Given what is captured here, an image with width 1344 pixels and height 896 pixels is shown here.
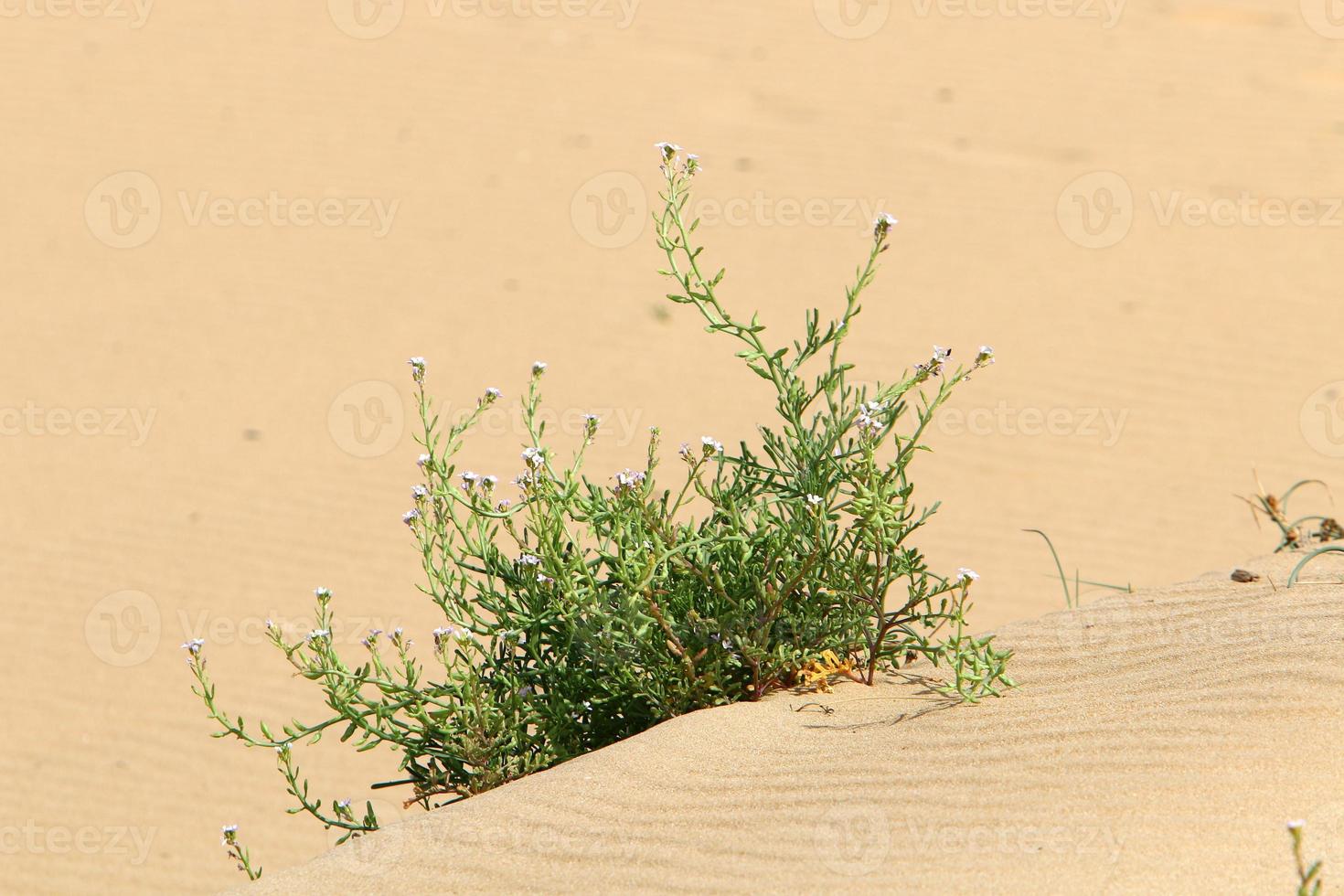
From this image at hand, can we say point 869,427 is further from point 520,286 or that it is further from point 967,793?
point 520,286

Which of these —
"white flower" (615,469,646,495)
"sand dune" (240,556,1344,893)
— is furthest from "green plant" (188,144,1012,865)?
"sand dune" (240,556,1344,893)

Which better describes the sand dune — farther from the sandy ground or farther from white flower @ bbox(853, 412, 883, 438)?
white flower @ bbox(853, 412, 883, 438)

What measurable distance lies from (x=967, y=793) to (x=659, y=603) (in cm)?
91

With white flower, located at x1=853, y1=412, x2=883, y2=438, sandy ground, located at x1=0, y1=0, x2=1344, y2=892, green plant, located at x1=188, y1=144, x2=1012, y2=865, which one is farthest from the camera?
sandy ground, located at x1=0, y1=0, x2=1344, y2=892

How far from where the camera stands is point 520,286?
398 inches

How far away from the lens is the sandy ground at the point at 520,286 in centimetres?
699

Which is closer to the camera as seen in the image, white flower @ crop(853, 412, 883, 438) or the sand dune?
the sand dune

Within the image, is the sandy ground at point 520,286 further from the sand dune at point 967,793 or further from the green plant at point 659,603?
the green plant at point 659,603

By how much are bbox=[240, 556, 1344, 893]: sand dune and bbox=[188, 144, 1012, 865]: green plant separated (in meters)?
0.14

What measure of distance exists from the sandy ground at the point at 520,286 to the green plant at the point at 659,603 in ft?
1.66

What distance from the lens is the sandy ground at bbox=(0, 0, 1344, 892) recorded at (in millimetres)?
6988

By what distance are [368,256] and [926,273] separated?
157 inches

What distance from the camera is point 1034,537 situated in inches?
297

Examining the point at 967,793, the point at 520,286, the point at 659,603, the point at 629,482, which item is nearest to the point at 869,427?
the point at 629,482
